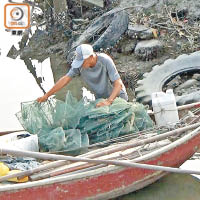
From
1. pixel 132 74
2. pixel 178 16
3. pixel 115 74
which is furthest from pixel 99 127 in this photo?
pixel 178 16

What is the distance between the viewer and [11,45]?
16234mm

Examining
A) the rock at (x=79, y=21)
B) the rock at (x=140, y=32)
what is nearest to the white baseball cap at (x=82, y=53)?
the rock at (x=140, y=32)

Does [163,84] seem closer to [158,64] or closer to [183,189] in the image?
[158,64]

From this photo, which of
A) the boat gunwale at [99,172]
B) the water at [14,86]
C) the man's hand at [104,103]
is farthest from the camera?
the water at [14,86]

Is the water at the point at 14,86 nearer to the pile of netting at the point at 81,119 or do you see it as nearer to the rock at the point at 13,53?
the rock at the point at 13,53

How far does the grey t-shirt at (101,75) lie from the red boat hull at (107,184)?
130 cm

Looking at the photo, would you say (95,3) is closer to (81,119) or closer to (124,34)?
(124,34)

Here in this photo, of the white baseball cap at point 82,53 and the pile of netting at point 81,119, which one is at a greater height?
the white baseball cap at point 82,53

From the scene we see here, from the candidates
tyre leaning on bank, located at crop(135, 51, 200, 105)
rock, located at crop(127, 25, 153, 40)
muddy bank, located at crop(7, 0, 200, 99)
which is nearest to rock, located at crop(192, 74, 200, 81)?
tyre leaning on bank, located at crop(135, 51, 200, 105)

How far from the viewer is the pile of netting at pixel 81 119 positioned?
698 cm

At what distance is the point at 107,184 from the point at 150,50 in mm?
6414

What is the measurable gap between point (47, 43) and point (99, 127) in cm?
890

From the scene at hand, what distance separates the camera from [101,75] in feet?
24.1

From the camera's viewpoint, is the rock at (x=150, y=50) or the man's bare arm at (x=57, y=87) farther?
the rock at (x=150, y=50)
